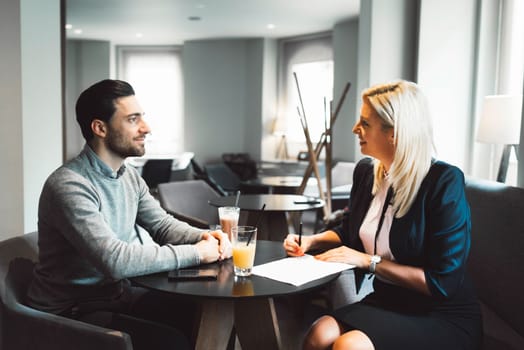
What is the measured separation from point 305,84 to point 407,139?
6867 mm

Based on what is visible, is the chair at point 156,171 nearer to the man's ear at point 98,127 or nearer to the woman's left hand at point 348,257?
the man's ear at point 98,127

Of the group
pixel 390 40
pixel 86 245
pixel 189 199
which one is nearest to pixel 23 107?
pixel 189 199

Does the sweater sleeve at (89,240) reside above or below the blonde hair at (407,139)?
below

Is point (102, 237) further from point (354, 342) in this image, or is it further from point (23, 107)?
point (23, 107)

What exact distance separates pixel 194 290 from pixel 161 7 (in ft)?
20.4

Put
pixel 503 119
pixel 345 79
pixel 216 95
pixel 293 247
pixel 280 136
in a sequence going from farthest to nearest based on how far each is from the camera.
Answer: pixel 216 95
pixel 280 136
pixel 345 79
pixel 503 119
pixel 293 247

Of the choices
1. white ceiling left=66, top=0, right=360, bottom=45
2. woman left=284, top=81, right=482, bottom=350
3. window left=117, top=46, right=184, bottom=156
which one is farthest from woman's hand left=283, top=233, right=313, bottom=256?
window left=117, top=46, right=184, bottom=156

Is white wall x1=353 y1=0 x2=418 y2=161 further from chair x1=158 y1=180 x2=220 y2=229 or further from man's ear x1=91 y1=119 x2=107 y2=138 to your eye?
man's ear x1=91 y1=119 x2=107 y2=138

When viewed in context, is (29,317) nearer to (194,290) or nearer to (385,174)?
(194,290)

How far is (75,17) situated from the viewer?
760cm

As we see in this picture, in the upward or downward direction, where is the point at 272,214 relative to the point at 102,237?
downward

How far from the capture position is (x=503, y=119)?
2.76 m

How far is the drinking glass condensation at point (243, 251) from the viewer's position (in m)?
1.56

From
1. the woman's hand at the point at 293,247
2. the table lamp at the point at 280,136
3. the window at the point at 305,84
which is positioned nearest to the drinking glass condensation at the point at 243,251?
the woman's hand at the point at 293,247
